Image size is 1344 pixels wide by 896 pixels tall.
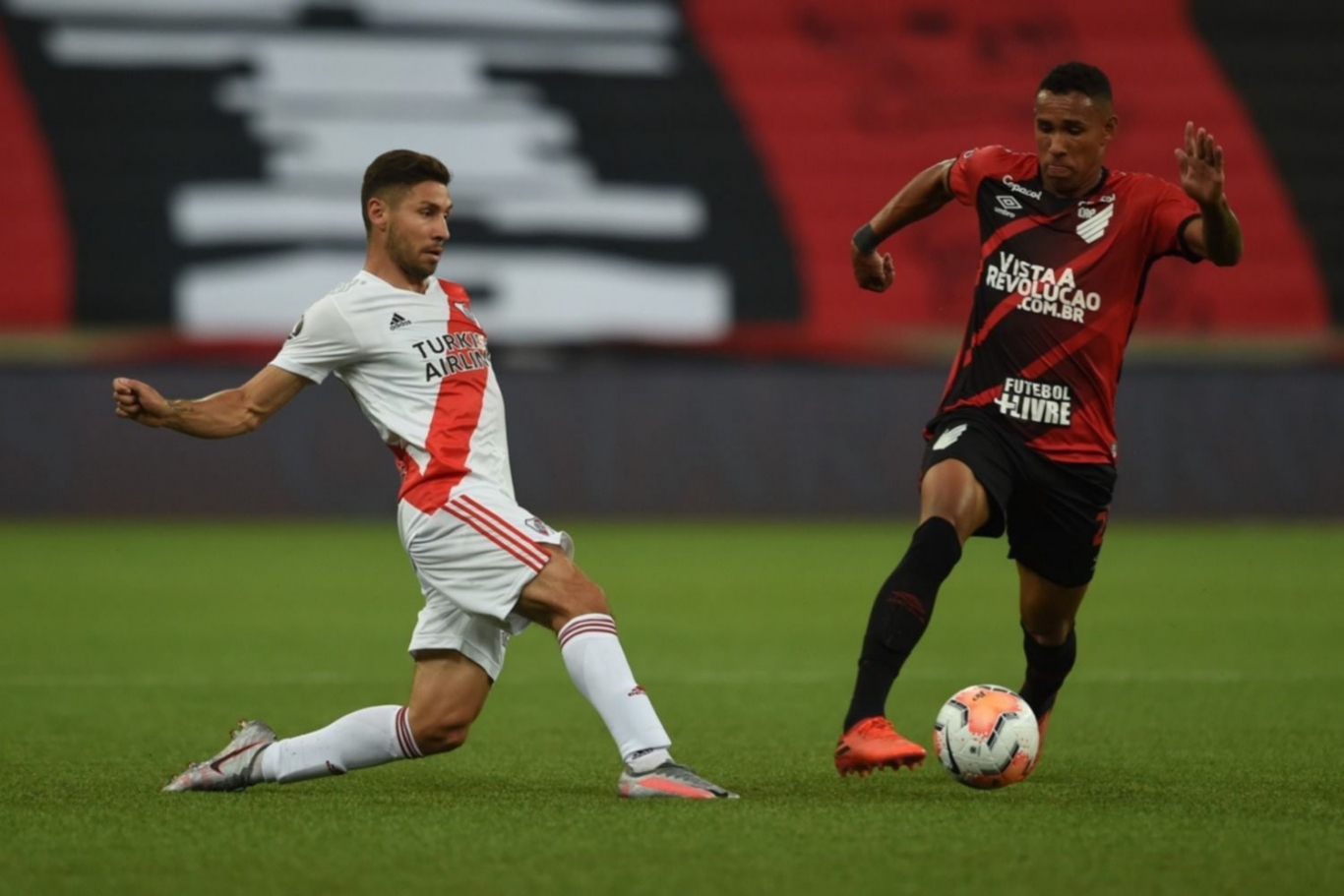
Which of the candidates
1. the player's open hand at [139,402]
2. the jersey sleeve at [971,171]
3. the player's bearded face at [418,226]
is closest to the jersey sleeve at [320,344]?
the player's bearded face at [418,226]

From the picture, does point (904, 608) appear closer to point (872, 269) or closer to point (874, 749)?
point (874, 749)

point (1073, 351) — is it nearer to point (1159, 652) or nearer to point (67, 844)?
point (67, 844)

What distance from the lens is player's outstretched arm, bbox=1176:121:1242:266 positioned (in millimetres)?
4977

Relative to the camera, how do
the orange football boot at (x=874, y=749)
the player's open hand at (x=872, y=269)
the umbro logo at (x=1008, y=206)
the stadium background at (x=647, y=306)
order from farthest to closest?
1. the stadium background at (x=647, y=306)
2. the player's open hand at (x=872, y=269)
3. the umbro logo at (x=1008, y=206)
4. the orange football boot at (x=874, y=749)

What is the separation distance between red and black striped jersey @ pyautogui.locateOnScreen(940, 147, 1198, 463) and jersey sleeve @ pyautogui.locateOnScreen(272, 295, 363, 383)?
175 centimetres

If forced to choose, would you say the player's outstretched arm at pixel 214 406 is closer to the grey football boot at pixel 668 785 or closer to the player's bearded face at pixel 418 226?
the player's bearded face at pixel 418 226

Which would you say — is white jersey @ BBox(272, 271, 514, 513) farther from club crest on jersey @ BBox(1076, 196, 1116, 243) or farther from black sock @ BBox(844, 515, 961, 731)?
club crest on jersey @ BBox(1076, 196, 1116, 243)

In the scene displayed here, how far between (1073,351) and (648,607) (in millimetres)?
5531

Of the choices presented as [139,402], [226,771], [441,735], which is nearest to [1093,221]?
[441,735]

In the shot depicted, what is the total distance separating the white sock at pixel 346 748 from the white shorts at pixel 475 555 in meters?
0.24

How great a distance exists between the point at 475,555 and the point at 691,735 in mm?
1767

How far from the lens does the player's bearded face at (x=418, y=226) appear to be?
5289mm

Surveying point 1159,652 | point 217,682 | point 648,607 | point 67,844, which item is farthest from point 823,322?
point 67,844

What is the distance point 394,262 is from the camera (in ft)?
17.6
